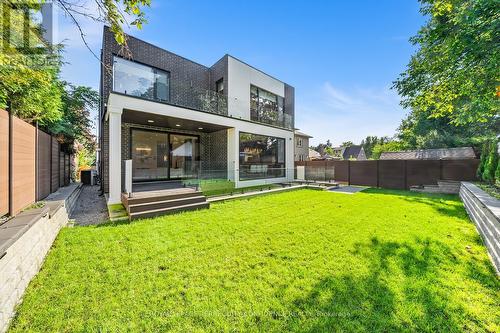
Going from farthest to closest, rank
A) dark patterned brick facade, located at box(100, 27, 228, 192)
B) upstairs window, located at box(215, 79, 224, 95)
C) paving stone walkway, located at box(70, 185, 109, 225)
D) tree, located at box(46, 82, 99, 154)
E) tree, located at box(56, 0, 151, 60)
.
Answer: upstairs window, located at box(215, 79, 224, 95), tree, located at box(46, 82, 99, 154), dark patterned brick facade, located at box(100, 27, 228, 192), paving stone walkway, located at box(70, 185, 109, 225), tree, located at box(56, 0, 151, 60)

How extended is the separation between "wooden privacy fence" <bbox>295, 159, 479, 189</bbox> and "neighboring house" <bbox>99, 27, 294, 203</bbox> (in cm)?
334

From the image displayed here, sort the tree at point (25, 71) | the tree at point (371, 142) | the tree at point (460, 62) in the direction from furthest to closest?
the tree at point (371, 142)
the tree at point (460, 62)
the tree at point (25, 71)

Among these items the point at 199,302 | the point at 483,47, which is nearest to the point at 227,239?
the point at 199,302

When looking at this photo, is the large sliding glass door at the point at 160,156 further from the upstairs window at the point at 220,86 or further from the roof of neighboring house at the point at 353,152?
the roof of neighboring house at the point at 353,152

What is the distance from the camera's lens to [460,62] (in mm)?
6836

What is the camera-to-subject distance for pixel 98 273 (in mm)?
2852

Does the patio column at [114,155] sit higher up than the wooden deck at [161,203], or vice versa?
the patio column at [114,155]

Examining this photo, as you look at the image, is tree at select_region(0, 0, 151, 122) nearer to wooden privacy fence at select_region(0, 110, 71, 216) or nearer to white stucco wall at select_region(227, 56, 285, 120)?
wooden privacy fence at select_region(0, 110, 71, 216)

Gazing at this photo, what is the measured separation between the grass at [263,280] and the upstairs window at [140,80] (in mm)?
5435

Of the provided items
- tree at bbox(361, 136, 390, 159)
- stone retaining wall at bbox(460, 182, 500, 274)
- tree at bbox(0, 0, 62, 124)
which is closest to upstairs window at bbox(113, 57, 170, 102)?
tree at bbox(0, 0, 62, 124)

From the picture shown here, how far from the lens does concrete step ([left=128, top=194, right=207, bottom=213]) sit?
5.48 meters

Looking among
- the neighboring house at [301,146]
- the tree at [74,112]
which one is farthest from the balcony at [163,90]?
the neighboring house at [301,146]

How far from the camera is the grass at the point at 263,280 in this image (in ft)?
6.71

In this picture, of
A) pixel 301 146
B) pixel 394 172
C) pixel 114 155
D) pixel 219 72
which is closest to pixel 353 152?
pixel 301 146
